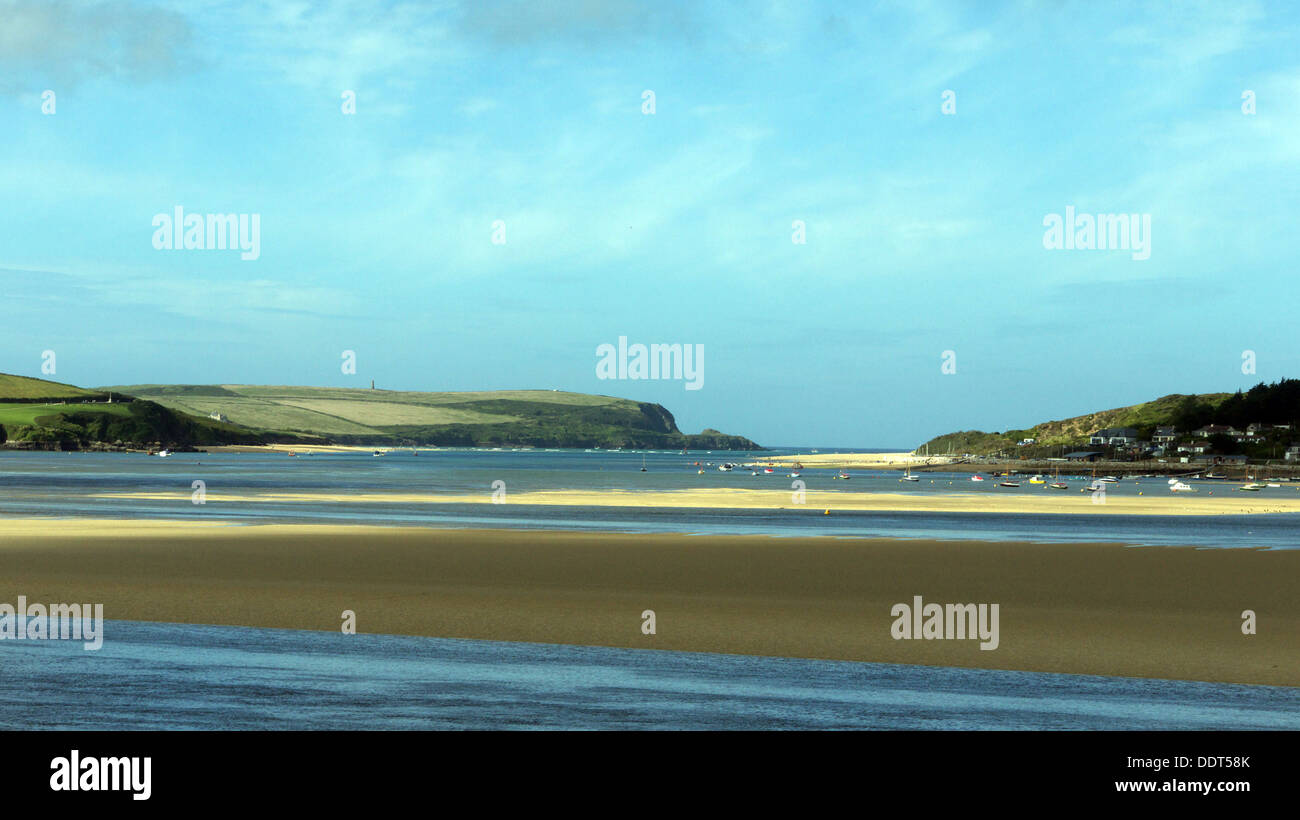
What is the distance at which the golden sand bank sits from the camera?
66312 millimetres

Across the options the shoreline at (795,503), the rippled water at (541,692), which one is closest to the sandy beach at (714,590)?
the rippled water at (541,692)

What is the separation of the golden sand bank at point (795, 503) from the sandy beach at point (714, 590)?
89.0ft

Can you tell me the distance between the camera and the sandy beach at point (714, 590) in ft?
60.3

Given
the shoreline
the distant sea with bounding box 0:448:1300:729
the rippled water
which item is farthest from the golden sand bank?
the rippled water

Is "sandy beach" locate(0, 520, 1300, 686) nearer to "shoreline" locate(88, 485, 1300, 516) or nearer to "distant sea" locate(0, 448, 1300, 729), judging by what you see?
"distant sea" locate(0, 448, 1300, 729)

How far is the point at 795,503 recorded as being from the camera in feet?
234

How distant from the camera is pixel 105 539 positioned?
36.5 m

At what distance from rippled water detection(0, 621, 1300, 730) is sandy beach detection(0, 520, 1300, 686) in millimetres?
1452

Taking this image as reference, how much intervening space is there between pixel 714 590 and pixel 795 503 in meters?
46.5

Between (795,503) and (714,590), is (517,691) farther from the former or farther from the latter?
(795,503)

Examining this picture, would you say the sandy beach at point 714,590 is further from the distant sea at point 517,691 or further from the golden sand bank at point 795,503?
the golden sand bank at point 795,503

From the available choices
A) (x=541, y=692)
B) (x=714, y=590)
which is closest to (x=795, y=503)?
(x=714, y=590)
